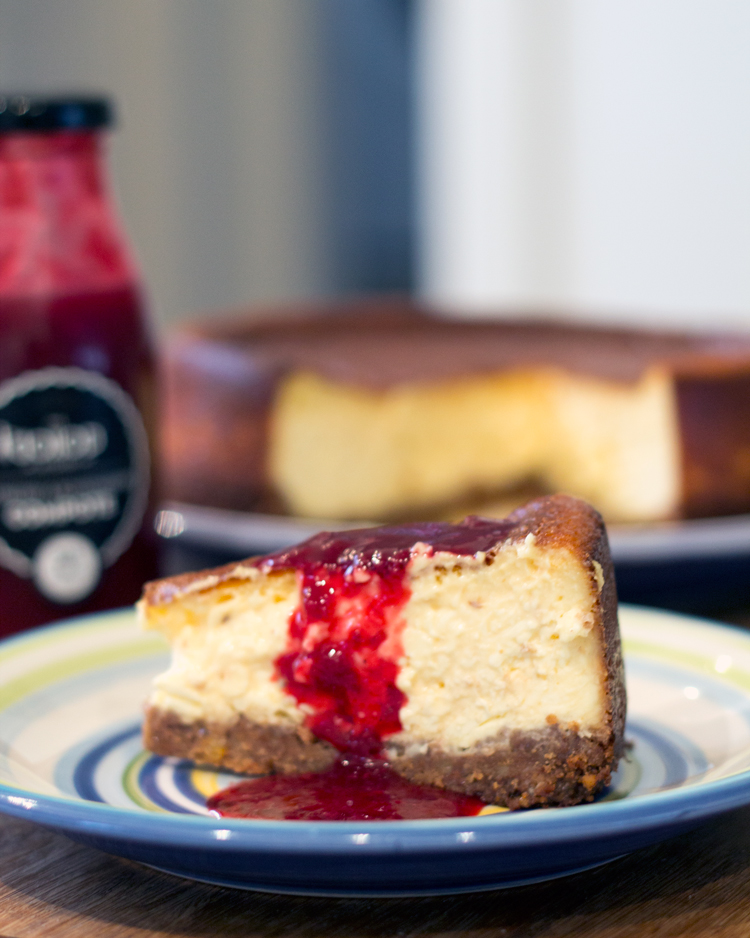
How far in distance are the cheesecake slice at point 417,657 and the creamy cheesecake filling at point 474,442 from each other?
973 mm

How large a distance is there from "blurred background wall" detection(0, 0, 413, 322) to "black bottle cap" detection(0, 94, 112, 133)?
362 centimetres

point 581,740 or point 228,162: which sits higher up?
point 228,162

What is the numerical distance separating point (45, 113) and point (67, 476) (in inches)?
15.7

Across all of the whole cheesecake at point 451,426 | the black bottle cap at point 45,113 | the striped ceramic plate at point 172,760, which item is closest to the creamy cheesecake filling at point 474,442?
the whole cheesecake at point 451,426

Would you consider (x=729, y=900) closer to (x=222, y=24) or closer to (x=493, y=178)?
(x=493, y=178)

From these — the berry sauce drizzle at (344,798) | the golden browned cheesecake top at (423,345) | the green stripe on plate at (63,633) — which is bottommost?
the berry sauce drizzle at (344,798)

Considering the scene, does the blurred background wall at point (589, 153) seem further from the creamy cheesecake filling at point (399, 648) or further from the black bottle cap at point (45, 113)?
the creamy cheesecake filling at point (399, 648)

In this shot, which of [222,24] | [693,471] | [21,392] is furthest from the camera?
[222,24]

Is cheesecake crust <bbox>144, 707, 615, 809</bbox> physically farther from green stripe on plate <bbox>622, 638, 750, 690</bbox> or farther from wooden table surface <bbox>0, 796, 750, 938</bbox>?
green stripe on plate <bbox>622, 638, 750, 690</bbox>

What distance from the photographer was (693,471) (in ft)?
6.48

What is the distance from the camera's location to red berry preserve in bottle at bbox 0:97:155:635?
54.5 inches

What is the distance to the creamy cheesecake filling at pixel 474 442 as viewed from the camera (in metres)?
2.05

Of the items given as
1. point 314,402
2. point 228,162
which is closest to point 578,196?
point 228,162

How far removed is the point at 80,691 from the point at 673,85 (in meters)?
3.91
